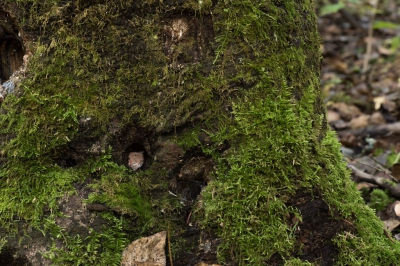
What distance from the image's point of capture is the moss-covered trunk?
206 cm

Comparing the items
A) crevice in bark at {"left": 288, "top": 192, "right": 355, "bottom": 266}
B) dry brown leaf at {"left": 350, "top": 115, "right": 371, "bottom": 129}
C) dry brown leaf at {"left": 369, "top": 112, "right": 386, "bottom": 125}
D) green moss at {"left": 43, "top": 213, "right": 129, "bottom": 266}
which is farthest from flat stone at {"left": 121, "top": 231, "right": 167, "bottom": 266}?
dry brown leaf at {"left": 369, "top": 112, "right": 386, "bottom": 125}

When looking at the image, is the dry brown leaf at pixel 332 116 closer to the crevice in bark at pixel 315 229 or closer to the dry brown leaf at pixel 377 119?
the dry brown leaf at pixel 377 119

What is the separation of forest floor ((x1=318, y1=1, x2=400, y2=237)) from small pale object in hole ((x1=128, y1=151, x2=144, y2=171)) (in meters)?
1.85

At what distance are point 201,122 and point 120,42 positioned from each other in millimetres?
661

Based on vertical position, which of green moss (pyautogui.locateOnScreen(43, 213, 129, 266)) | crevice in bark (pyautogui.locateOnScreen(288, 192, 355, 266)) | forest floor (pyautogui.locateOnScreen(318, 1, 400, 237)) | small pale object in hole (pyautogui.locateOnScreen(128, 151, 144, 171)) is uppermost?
small pale object in hole (pyautogui.locateOnScreen(128, 151, 144, 171))

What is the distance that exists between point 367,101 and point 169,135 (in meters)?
4.55

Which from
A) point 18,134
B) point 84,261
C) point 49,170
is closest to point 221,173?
point 84,261

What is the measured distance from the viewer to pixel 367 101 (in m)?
5.84

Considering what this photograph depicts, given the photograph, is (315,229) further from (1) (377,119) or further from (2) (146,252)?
(1) (377,119)

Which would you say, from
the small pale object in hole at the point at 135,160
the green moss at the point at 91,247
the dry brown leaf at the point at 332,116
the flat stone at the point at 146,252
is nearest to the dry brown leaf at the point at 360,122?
the dry brown leaf at the point at 332,116

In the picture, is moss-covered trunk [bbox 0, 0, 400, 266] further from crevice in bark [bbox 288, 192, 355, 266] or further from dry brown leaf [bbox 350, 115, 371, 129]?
dry brown leaf [bbox 350, 115, 371, 129]

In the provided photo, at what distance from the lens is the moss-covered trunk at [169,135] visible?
6.75ft

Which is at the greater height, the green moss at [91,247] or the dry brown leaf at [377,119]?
the green moss at [91,247]

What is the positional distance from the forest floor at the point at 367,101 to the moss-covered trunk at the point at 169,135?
1.07 metres
